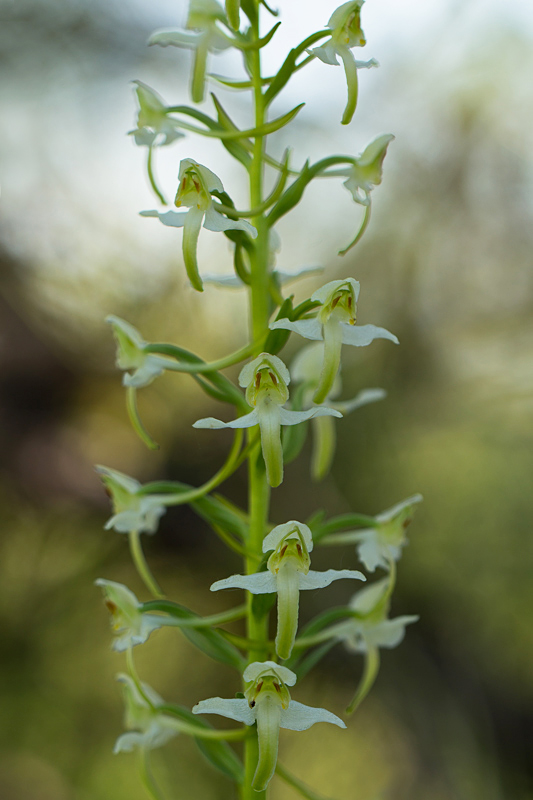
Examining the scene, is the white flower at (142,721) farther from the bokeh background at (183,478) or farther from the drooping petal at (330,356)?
the bokeh background at (183,478)

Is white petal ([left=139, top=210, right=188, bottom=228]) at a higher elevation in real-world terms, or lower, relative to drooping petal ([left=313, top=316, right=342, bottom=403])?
higher

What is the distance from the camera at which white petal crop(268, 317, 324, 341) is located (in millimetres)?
978

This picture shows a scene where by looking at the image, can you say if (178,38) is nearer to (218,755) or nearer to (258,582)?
(258,582)

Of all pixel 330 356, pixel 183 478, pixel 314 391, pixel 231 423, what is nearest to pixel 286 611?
pixel 231 423

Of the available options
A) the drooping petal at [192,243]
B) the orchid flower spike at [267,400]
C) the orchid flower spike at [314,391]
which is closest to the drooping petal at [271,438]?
the orchid flower spike at [267,400]

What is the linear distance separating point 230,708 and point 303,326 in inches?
24.9

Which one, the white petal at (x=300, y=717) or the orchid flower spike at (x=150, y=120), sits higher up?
the orchid flower spike at (x=150, y=120)

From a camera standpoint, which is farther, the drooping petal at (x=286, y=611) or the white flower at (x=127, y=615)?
the white flower at (x=127, y=615)

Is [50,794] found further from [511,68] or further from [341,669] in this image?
[511,68]

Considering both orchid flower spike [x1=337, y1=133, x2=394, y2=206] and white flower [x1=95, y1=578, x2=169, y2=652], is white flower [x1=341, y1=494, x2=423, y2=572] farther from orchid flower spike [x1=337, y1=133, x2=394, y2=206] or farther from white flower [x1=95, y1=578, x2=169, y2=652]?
orchid flower spike [x1=337, y1=133, x2=394, y2=206]

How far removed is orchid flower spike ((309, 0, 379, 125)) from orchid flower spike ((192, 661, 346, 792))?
95 cm

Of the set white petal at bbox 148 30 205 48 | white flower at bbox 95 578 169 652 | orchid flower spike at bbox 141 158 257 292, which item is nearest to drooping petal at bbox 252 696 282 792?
white flower at bbox 95 578 169 652

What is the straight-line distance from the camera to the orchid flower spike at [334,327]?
1.03 metres

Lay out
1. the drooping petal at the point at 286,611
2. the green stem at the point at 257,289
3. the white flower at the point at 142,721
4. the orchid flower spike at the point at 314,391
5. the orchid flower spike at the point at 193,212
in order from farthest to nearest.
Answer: the orchid flower spike at the point at 314,391 < the white flower at the point at 142,721 < the green stem at the point at 257,289 < the orchid flower spike at the point at 193,212 < the drooping petal at the point at 286,611
